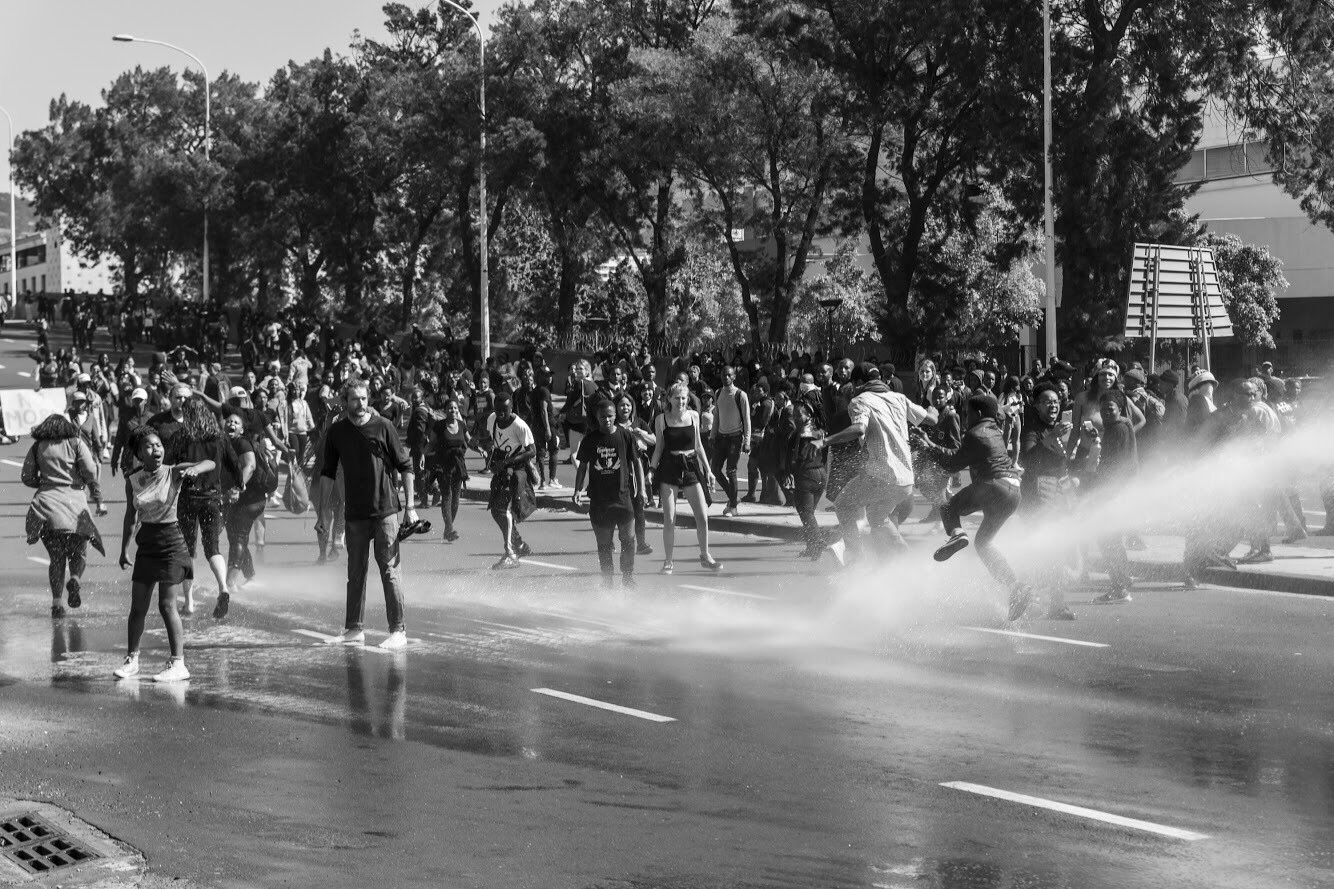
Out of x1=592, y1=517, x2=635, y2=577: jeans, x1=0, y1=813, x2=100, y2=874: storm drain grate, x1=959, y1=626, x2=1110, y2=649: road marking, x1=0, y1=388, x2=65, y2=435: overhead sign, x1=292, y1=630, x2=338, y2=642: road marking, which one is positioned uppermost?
x1=0, y1=388, x2=65, y2=435: overhead sign

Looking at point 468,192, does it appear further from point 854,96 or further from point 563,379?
point 854,96

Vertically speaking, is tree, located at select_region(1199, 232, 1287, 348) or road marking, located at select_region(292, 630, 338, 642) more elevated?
Result: tree, located at select_region(1199, 232, 1287, 348)

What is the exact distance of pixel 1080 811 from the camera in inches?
283

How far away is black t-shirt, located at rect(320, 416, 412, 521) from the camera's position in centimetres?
1176

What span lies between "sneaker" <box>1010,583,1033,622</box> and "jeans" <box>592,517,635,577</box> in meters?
3.45

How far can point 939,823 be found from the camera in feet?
23.1

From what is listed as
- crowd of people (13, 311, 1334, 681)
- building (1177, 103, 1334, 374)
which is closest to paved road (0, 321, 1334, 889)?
crowd of people (13, 311, 1334, 681)

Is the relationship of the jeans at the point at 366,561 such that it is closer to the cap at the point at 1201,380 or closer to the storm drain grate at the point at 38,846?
the storm drain grate at the point at 38,846

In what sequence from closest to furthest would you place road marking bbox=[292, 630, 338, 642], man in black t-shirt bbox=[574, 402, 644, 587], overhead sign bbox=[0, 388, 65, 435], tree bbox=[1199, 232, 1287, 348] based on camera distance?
1. road marking bbox=[292, 630, 338, 642]
2. man in black t-shirt bbox=[574, 402, 644, 587]
3. overhead sign bbox=[0, 388, 65, 435]
4. tree bbox=[1199, 232, 1287, 348]

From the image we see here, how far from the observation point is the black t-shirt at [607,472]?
578 inches

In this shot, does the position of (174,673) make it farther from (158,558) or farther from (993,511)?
(993,511)

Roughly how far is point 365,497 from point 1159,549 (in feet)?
27.1

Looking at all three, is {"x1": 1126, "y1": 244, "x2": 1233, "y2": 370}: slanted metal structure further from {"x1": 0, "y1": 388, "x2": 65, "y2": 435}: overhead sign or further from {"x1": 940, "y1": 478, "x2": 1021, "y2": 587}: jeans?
{"x1": 0, "y1": 388, "x2": 65, "y2": 435}: overhead sign

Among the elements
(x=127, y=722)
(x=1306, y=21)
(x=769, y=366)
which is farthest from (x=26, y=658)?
(x=1306, y=21)
